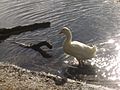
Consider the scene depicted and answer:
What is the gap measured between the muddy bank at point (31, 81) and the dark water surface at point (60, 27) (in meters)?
0.88

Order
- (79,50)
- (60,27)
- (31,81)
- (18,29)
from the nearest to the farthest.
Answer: (31,81)
(79,50)
(18,29)
(60,27)

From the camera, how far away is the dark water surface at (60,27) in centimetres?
1427

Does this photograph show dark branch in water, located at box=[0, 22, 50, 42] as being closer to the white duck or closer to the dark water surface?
the dark water surface

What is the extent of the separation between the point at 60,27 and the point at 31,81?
5541mm

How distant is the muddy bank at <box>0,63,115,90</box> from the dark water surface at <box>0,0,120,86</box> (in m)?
0.88

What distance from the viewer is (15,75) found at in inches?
511

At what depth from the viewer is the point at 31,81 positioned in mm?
12398

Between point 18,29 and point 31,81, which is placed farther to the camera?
point 18,29

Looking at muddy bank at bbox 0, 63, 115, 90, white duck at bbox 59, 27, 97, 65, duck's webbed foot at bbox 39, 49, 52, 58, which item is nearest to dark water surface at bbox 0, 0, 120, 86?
duck's webbed foot at bbox 39, 49, 52, 58

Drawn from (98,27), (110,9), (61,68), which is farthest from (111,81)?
(110,9)

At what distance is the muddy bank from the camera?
1176cm

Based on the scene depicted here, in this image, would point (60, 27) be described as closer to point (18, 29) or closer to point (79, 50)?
point (18, 29)

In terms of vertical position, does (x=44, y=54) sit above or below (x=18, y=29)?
below

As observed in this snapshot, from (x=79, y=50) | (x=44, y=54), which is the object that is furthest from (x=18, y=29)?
(x=79, y=50)
